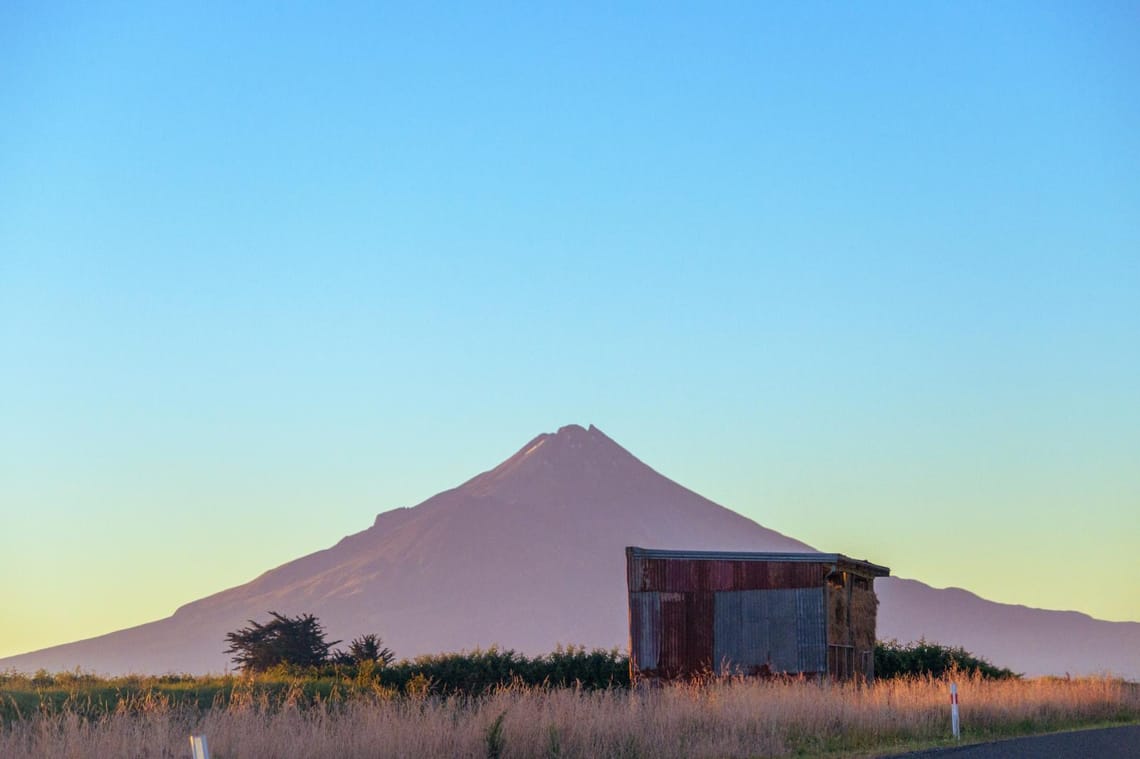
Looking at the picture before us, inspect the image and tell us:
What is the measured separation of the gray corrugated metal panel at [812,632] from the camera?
3531cm

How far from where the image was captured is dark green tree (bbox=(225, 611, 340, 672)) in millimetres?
51281

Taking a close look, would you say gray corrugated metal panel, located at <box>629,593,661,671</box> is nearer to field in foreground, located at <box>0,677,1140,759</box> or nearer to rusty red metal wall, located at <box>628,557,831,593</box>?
rusty red metal wall, located at <box>628,557,831,593</box>

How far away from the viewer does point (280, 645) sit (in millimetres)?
51688

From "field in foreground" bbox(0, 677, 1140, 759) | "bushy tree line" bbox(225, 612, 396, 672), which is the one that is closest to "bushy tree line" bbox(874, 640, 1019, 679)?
"field in foreground" bbox(0, 677, 1140, 759)

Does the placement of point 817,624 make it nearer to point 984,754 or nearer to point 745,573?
point 745,573

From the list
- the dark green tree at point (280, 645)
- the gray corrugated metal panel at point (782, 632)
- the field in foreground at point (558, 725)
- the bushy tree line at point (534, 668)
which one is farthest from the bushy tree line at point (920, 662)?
the dark green tree at point (280, 645)

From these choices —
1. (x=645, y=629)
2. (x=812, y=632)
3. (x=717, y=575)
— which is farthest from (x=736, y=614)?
(x=645, y=629)

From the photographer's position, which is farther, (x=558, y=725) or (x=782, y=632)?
(x=782, y=632)

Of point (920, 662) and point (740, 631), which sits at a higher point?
point (740, 631)

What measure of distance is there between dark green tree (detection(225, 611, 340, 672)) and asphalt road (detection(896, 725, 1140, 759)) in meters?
32.6

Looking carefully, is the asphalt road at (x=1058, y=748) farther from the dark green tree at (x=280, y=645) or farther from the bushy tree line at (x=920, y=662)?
the dark green tree at (x=280, y=645)

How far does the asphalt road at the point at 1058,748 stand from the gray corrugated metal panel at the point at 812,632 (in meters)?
11.4

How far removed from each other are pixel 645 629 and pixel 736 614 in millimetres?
2429

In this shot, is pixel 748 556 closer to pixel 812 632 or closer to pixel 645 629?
pixel 812 632
